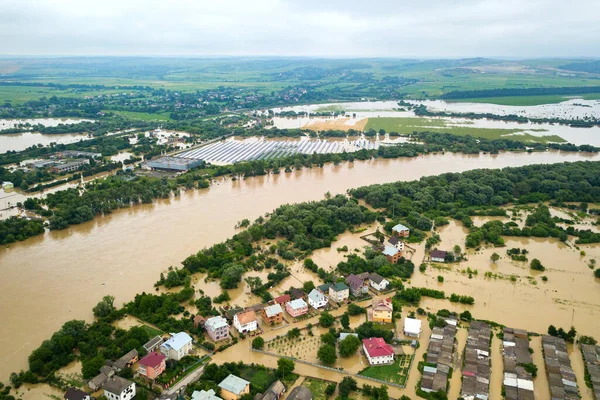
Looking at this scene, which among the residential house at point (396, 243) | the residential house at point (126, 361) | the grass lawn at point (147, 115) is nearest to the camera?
the residential house at point (126, 361)

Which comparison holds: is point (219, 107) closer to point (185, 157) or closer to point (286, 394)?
point (185, 157)

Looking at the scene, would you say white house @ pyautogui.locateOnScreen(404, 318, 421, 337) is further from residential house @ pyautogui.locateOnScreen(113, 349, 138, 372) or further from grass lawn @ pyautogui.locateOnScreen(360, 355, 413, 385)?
residential house @ pyautogui.locateOnScreen(113, 349, 138, 372)

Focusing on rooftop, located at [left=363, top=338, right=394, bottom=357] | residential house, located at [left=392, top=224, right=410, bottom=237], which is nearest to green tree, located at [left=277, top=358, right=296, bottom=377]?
rooftop, located at [left=363, top=338, right=394, bottom=357]

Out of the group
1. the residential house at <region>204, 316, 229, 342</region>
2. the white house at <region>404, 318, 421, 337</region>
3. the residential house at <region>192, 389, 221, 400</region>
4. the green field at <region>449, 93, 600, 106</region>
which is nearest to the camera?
the residential house at <region>192, 389, 221, 400</region>

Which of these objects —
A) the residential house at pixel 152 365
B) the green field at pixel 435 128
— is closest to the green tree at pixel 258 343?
the residential house at pixel 152 365

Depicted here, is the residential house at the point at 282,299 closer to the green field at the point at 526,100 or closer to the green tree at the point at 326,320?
the green tree at the point at 326,320

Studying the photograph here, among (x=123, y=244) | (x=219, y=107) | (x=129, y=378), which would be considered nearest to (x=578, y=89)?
(x=219, y=107)

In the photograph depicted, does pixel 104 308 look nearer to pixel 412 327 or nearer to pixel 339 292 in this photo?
pixel 339 292
